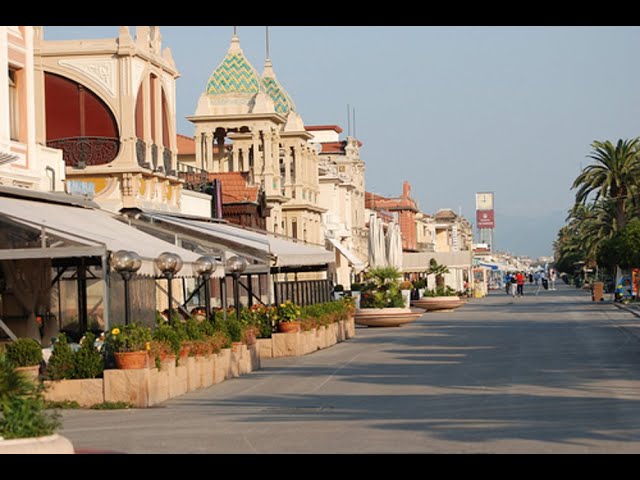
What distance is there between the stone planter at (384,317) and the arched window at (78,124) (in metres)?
12.3

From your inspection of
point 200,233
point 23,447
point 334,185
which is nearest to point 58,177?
point 200,233

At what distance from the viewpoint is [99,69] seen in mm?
34250

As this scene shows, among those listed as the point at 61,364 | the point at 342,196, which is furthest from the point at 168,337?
the point at 342,196

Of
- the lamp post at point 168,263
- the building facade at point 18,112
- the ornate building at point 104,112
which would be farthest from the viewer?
the ornate building at point 104,112

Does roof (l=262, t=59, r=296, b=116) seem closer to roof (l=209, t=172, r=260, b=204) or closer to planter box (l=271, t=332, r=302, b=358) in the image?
roof (l=209, t=172, r=260, b=204)

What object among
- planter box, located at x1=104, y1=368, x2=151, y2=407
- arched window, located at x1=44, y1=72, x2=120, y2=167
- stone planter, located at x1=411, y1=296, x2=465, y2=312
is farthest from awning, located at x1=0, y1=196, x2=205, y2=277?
stone planter, located at x1=411, y1=296, x2=465, y2=312

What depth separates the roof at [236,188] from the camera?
5359 cm

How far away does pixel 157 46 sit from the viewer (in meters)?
36.4

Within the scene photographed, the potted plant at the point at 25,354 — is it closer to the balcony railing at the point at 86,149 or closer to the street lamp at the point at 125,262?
the street lamp at the point at 125,262

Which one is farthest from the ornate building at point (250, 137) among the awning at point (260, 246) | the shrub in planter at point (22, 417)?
the shrub in planter at point (22, 417)

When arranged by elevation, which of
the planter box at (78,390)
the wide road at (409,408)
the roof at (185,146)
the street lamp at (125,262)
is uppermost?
the roof at (185,146)

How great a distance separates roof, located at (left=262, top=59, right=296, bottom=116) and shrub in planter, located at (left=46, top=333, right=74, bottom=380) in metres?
46.9

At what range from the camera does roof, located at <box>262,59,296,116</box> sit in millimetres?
65000

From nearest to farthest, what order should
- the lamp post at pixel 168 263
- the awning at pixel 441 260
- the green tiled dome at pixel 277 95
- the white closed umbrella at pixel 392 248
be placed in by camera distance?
the lamp post at pixel 168 263, the white closed umbrella at pixel 392 248, the green tiled dome at pixel 277 95, the awning at pixel 441 260
